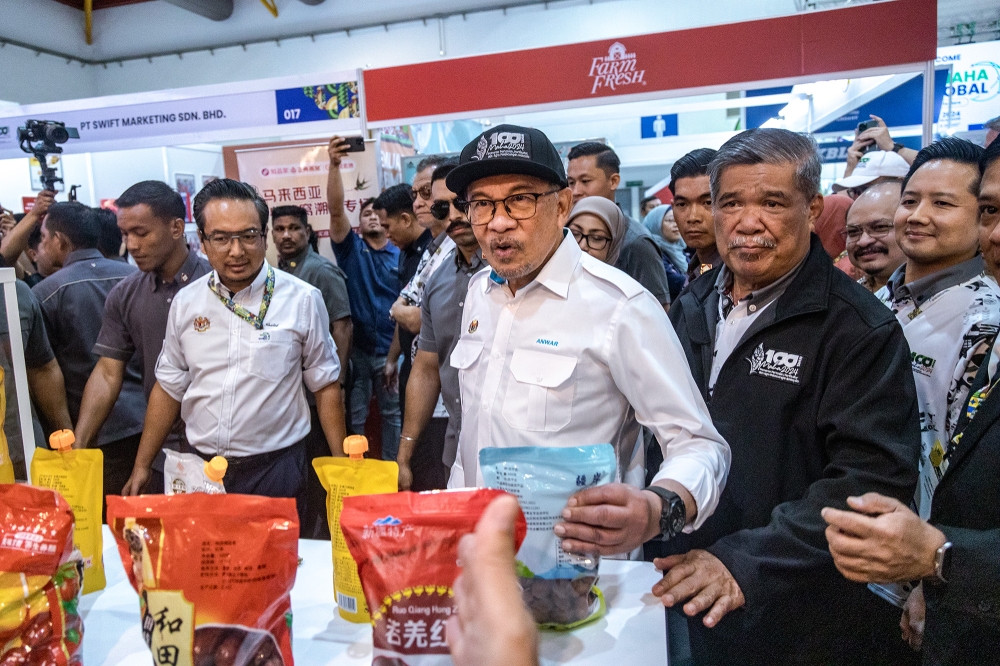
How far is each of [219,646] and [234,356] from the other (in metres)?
1.39

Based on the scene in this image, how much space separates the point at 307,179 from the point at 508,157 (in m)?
3.25

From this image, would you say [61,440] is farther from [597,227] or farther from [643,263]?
[643,263]

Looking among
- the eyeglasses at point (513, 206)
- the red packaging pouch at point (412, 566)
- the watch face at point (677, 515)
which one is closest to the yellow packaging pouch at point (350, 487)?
the red packaging pouch at point (412, 566)

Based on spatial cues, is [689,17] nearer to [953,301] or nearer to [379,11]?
[379,11]

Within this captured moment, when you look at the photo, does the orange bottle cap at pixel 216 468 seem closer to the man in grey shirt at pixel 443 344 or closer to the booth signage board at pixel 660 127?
the man in grey shirt at pixel 443 344

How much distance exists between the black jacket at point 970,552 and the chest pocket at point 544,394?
71 centimetres

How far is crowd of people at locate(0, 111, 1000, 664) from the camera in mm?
1089

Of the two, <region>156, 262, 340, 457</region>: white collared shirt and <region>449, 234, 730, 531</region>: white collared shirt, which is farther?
<region>156, 262, 340, 457</region>: white collared shirt

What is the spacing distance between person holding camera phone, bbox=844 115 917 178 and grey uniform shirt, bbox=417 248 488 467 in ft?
7.68

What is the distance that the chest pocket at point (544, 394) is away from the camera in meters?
1.47

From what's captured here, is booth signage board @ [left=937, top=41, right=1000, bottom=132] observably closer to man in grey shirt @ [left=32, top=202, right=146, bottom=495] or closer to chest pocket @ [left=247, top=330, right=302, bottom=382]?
chest pocket @ [left=247, top=330, right=302, bottom=382]

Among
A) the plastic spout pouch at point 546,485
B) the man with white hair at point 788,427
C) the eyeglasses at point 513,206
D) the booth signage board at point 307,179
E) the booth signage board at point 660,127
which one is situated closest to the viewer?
the plastic spout pouch at point 546,485

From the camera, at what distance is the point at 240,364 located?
2182mm

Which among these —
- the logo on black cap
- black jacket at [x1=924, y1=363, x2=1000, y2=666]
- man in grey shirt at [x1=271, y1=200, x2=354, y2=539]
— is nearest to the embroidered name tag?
black jacket at [x1=924, y1=363, x2=1000, y2=666]
